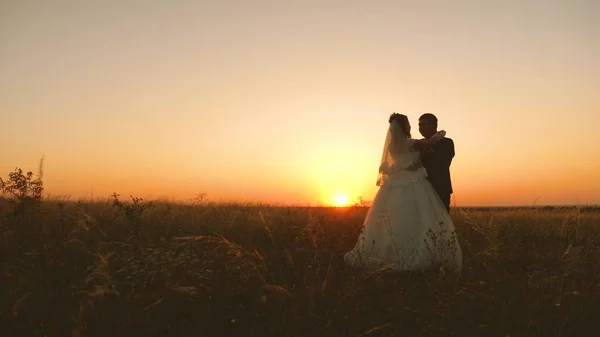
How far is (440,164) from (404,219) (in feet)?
4.36

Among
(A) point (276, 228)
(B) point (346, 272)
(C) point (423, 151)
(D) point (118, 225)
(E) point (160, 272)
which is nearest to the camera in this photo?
(E) point (160, 272)

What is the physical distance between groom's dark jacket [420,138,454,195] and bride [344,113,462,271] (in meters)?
0.28

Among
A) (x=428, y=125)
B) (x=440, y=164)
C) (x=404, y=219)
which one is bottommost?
(x=404, y=219)

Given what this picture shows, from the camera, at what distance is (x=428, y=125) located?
7.71 m

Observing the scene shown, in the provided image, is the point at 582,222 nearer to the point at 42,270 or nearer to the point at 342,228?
the point at 342,228

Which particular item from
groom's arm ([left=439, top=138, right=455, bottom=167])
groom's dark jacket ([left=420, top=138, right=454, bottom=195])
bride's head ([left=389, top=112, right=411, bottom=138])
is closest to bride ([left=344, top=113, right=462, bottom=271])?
bride's head ([left=389, top=112, right=411, bottom=138])

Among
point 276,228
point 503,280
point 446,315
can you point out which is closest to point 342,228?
point 276,228

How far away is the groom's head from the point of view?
303 inches

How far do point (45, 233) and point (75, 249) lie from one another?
1.35 m

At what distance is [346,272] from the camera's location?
6277mm

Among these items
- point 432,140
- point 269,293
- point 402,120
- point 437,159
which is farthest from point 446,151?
point 269,293

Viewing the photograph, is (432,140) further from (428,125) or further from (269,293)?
(269,293)

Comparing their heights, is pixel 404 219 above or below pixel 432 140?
below

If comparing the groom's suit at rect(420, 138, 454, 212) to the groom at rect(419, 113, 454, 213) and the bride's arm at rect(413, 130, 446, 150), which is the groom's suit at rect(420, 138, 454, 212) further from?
the bride's arm at rect(413, 130, 446, 150)
